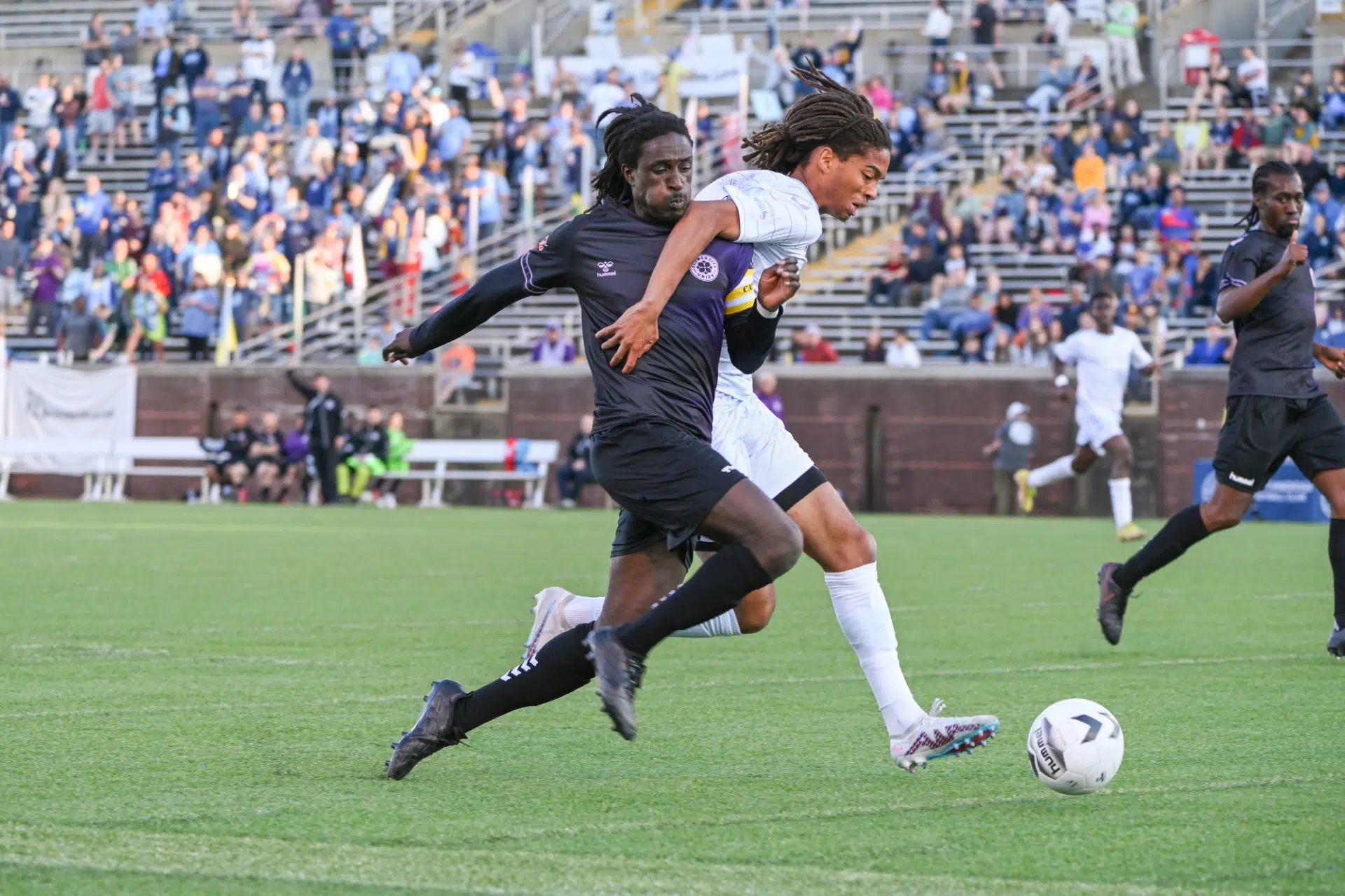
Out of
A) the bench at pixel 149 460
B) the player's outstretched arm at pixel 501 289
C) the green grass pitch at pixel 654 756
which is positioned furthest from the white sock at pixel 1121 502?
the bench at pixel 149 460

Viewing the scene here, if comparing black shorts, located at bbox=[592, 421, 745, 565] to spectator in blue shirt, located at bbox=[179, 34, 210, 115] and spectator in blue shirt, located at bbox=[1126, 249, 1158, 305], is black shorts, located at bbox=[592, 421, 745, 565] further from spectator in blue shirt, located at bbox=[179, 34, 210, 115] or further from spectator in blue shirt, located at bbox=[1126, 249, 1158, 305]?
spectator in blue shirt, located at bbox=[179, 34, 210, 115]

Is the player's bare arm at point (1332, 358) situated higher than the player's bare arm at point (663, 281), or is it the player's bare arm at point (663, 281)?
the player's bare arm at point (663, 281)

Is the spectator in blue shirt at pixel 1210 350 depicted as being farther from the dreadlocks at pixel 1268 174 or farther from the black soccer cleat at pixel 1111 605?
the black soccer cleat at pixel 1111 605

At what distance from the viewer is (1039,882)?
175 inches

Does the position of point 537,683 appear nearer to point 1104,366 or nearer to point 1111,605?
point 1111,605

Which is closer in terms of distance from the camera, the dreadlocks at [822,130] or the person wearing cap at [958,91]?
the dreadlocks at [822,130]

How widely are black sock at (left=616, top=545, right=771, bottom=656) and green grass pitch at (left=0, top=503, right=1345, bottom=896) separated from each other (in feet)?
1.45

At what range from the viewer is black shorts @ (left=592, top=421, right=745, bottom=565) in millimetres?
5621

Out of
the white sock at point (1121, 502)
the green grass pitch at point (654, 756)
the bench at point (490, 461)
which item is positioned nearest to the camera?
the green grass pitch at point (654, 756)

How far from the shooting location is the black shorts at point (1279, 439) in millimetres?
9664

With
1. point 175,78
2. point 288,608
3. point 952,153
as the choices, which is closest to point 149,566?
point 288,608

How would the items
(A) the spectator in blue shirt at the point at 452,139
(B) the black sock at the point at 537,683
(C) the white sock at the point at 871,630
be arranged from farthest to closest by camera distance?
(A) the spectator in blue shirt at the point at 452,139, (C) the white sock at the point at 871,630, (B) the black sock at the point at 537,683

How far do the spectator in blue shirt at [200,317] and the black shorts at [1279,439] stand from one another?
22.9 meters

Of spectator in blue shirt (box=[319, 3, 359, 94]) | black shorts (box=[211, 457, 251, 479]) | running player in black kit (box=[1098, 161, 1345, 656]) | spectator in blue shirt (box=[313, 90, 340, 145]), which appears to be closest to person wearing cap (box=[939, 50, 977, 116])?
spectator in blue shirt (box=[313, 90, 340, 145])
